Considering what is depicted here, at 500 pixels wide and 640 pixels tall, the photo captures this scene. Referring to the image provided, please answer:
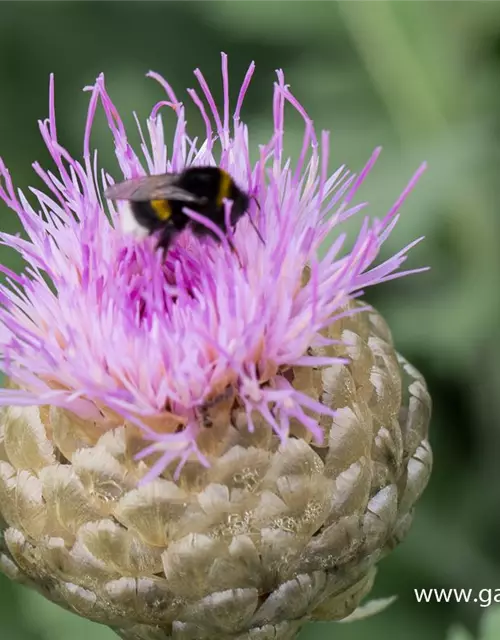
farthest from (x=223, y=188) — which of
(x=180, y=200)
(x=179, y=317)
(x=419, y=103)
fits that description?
(x=419, y=103)

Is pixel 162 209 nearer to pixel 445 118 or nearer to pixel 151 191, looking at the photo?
pixel 151 191

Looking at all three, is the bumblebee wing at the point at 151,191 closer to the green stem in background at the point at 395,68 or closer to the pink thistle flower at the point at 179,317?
the pink thistle flower at the point at 179,317

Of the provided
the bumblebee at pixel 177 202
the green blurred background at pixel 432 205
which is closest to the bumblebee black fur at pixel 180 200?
the bumblebee at pixel 177 202

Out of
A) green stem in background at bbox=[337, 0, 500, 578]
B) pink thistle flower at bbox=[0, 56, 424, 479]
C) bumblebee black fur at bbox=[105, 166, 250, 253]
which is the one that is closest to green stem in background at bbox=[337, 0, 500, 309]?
green stem in background at bbox=[337, 0, 500, 578]

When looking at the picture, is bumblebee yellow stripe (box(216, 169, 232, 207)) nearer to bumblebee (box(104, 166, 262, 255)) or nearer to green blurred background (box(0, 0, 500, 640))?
bumblebee (box(104, 166, 262, 255))

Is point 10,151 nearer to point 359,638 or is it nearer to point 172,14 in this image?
point 172,14

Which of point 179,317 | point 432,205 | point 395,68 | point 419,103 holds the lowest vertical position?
point 432,205

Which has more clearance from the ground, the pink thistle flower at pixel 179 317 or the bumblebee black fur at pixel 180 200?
the bumblebee black fur at pixel 180 200
